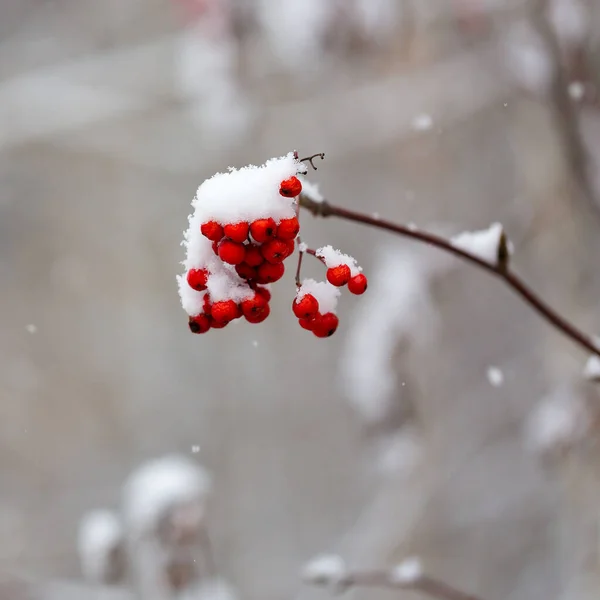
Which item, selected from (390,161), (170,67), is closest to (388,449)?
(390,161)

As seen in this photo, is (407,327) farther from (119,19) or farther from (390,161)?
(119,19)

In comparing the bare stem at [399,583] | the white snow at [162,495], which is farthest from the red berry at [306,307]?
the white snow at [162,495]

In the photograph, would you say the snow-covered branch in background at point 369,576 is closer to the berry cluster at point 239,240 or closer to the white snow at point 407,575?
the white snow at point 407,575

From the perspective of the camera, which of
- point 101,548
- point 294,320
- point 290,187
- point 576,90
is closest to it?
point 290,187

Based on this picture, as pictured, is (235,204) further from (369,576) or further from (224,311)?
(369,576)

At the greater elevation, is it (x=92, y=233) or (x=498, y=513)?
(x=92, y=233)

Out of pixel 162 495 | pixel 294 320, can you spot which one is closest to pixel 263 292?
pixel 162 495

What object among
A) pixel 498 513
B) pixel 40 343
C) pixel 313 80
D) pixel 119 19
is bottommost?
pixel 498 513
